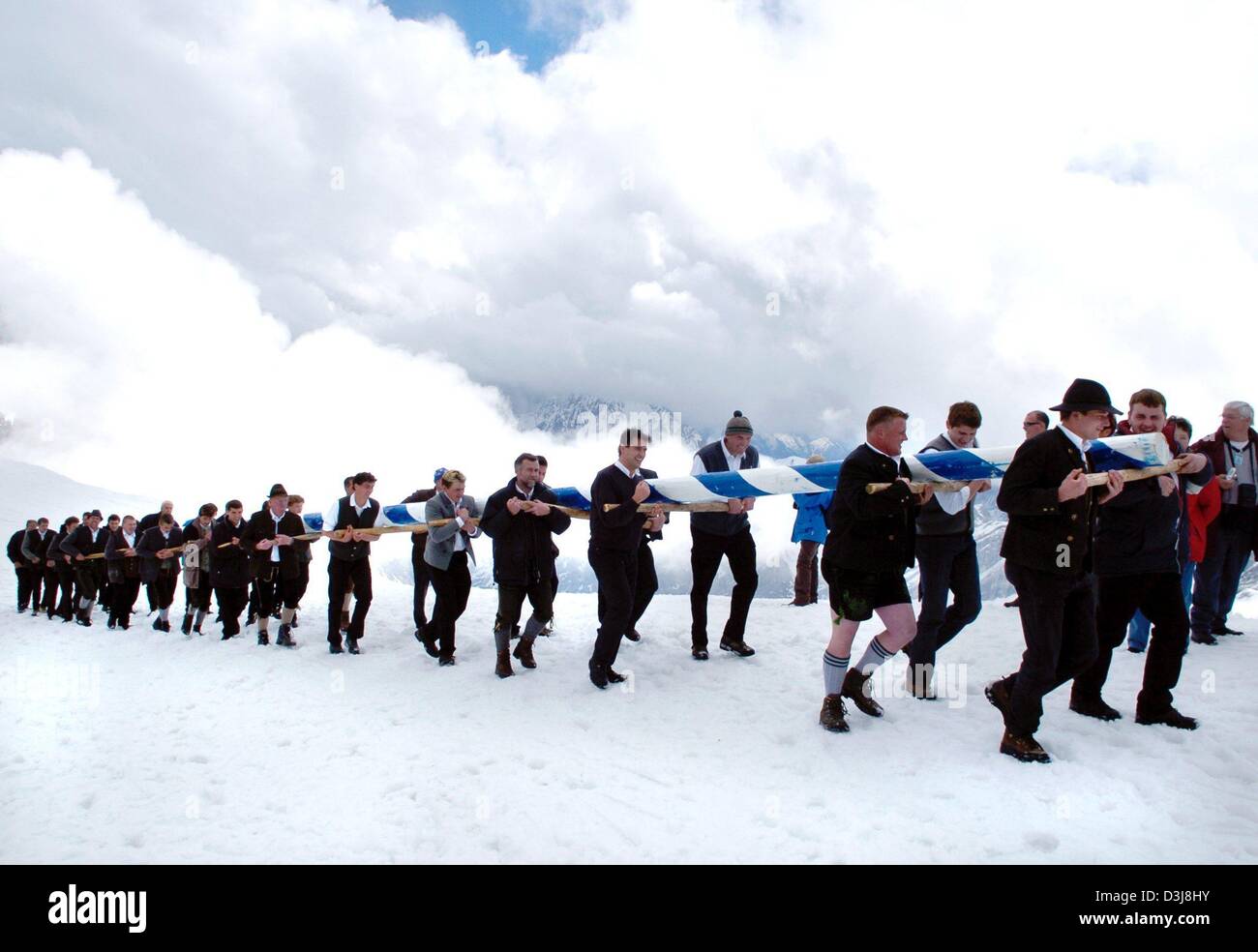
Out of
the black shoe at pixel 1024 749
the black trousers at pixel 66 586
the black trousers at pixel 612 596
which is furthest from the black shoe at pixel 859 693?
the black trousers at pixel 66 586

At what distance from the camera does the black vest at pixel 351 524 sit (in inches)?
372

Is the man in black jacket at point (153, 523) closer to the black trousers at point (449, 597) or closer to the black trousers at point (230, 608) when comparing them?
the black trousers at point (230, 608)

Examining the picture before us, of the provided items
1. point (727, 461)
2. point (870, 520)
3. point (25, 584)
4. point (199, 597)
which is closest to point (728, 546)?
point (727, 461)

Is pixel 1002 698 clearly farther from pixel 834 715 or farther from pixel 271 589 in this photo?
pixel 271 589

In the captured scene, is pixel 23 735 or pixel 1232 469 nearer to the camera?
pixel 23 735

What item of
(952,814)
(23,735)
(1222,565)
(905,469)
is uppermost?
(905,469)

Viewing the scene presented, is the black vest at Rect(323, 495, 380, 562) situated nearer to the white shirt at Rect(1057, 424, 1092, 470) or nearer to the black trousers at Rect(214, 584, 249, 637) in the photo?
the black trousers at Rect(214, 584, 249, 637)

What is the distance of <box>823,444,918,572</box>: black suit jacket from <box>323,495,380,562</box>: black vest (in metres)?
7.00

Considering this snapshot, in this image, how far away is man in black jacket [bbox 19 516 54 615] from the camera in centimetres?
1881

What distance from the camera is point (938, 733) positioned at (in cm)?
494

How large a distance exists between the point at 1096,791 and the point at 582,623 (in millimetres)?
7210

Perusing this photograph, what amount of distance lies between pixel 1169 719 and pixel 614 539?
442 cm
